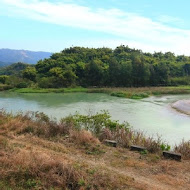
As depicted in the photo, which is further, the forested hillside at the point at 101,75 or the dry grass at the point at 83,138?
the forested hillside at the point at 101,75

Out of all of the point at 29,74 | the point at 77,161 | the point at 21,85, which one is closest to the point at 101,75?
the point at 29,74

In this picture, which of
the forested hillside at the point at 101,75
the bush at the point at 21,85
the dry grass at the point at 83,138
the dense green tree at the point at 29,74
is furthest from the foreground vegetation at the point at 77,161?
the dense green tree at the point at 29,74

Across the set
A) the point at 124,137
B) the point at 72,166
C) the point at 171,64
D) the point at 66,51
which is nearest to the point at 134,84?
the point at 171,64

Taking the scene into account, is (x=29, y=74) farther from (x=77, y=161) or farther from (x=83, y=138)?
(x=77, y=161)

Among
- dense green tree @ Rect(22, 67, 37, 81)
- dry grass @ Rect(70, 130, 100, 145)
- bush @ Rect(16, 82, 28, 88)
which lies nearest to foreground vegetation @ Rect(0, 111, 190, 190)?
dry grass @ Rect(70, 130, 100, 145)

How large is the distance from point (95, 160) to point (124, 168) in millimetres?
833

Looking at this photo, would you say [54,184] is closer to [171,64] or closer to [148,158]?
[148,158]

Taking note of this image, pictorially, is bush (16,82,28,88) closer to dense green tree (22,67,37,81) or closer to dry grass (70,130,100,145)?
dense green tree (22,67,37,81)

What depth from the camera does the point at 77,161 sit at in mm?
5688

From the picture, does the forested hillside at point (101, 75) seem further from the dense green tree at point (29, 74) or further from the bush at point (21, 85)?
the bush at point (21, 85)

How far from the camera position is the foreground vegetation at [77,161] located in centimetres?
457

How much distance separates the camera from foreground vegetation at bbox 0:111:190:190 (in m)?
4.57

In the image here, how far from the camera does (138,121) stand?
15969 millimetres

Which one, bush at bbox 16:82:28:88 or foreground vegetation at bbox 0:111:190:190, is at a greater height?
foreground vegetation at bbox 0:111:190:190
